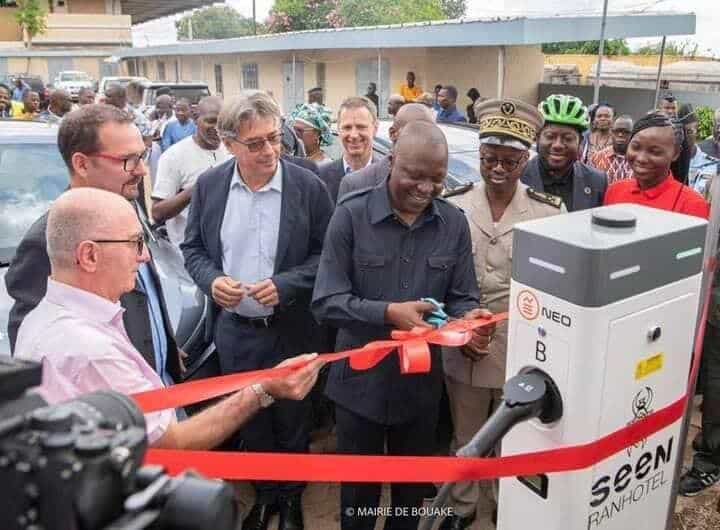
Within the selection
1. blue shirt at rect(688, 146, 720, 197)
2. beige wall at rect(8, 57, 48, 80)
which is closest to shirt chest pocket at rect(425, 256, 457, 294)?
blue shirt at rect(688, 146, 720, 197)

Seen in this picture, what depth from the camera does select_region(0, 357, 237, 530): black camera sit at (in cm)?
82

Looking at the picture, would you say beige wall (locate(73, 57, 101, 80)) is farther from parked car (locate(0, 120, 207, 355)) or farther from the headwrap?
parked car (locate(0, 120, 207, 355))

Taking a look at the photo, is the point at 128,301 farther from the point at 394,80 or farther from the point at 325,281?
the point at 394,80

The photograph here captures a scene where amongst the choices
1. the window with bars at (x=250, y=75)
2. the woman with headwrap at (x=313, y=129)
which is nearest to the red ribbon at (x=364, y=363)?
the woman with headwrap at (x=313, y=129)

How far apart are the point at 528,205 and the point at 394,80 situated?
1583 centimetres

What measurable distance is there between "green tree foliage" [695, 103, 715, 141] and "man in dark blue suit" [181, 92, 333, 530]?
41.4ft

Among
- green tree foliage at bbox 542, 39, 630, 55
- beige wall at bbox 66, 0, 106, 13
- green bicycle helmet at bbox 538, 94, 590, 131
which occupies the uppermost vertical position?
beige wall at bbox 66, 0, 106, 13

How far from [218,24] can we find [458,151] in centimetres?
10506

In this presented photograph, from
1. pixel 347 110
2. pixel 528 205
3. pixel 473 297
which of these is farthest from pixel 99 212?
pixel 347 110

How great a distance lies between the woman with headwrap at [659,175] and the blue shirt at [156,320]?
2.35m

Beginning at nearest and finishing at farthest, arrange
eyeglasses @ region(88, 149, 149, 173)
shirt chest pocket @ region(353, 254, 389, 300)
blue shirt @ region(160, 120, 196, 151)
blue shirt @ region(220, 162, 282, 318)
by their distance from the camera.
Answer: shirt chest pocket @ region(353, 254, 389, 300) → eyeglasses @ region(88, 149, 149, 173) → blue shirt @ region(220, 162, 282, 318) → blue shirt @ region(160, 120, 196, 151)

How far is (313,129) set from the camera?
17.0ft

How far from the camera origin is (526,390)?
1.67m

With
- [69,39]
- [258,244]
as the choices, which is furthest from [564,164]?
[69,39]
